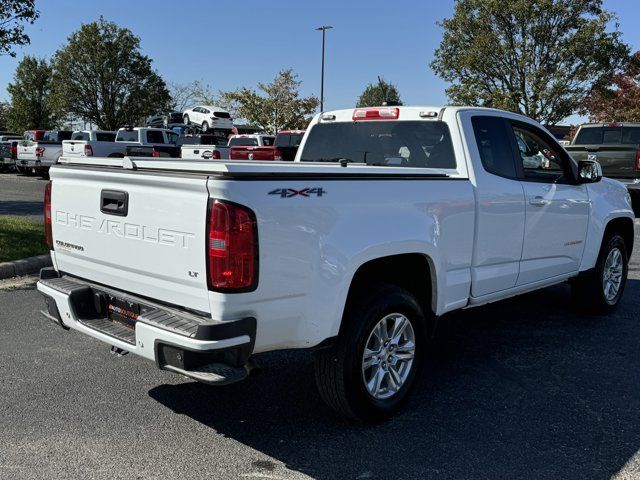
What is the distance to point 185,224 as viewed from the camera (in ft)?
9.86

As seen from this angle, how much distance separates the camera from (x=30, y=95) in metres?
44.1

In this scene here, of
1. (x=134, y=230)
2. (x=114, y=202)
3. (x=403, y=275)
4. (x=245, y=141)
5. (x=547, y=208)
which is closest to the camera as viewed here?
(x=134, y=230)

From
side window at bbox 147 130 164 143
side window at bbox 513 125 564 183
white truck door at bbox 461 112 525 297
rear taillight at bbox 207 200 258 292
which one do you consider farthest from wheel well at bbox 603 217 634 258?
side window at bbox 147 130 164 143

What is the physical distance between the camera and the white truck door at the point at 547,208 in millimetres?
4848

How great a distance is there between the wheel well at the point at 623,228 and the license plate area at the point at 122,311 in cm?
473

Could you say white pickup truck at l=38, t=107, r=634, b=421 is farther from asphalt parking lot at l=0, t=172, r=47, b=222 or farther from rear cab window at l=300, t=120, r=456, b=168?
asphalt parking lot at l=0, t=172, r=47, b=222

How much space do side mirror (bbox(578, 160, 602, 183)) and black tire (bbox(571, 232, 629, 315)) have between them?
916 mm

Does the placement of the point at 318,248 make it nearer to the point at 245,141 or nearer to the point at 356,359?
the point at 356,359

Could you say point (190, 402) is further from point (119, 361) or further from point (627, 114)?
point (627, 114)

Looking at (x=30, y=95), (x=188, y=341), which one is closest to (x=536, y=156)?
(x=188, y=341)

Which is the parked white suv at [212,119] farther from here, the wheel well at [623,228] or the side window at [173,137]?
the wheel well at [623,228]

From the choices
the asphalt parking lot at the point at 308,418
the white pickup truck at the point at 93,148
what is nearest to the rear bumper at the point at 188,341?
the asphalt parking lot at the point at 308,418

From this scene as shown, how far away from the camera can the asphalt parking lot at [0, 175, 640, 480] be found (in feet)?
10.6

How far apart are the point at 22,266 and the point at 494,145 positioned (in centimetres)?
582
